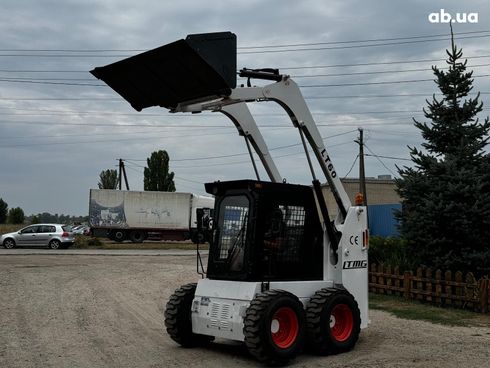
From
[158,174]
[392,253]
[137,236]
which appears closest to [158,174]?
[158,174]

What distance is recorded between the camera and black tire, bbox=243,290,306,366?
756 cm

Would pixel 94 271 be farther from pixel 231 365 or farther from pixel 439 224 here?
pixel 231 365

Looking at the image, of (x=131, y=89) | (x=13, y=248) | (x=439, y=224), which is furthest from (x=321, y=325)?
(x=13, y=248)

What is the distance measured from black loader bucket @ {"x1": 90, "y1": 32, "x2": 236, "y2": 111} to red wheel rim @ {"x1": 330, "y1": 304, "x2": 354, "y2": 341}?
11.4 feet

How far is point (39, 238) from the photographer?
119 ft

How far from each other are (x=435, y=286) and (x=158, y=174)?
184ft

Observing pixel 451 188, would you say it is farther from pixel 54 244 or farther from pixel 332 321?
pixel 54 244

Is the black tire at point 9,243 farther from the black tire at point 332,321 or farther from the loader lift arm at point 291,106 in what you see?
the black tire at point 332,321

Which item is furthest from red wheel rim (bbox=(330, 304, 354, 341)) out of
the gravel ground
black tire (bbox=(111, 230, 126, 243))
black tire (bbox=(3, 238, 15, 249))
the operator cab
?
black tire (bbox=(111, 230, 126, 243))

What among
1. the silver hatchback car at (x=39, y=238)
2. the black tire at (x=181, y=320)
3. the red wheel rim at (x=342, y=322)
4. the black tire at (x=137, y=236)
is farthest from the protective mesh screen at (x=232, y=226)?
the black tire at (x=137, y=236)

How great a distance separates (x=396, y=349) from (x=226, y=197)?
3.31m

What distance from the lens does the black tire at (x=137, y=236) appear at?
45688 mm

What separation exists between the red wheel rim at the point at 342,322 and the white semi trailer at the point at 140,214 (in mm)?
35882

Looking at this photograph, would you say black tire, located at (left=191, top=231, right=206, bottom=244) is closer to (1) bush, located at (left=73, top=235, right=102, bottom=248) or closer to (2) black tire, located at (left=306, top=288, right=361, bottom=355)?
(2) black tire, located at (left=306, top=288, right=361, bottom=355)
